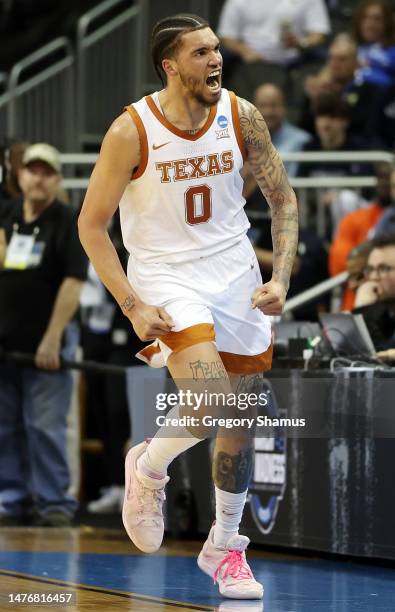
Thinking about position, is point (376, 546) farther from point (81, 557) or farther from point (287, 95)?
point (287, 95)

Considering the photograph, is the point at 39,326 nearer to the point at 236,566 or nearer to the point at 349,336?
the point at 349,336

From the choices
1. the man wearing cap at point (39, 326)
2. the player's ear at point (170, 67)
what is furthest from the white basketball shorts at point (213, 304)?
the man wearing cap at point (39, 326)

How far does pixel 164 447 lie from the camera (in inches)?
238

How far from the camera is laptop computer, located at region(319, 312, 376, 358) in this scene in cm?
759

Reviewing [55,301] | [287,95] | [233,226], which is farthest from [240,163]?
[287,95]

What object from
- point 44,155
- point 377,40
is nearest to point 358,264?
point 44,155

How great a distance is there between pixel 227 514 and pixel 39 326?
376 cm

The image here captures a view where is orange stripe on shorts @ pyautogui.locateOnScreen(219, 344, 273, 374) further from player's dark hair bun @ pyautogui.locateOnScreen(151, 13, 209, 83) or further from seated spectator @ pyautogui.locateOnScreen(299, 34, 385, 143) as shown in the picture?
seated spectator @ pyautogui.locateOnScreen(299, 34, 385, 143)

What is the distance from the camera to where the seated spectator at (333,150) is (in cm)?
1122

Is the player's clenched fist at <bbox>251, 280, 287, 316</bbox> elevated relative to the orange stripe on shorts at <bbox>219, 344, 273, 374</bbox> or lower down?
elevated

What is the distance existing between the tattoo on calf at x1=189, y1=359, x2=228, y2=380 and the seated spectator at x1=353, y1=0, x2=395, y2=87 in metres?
7.51

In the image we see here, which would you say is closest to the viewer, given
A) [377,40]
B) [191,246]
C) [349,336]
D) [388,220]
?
[191,246]

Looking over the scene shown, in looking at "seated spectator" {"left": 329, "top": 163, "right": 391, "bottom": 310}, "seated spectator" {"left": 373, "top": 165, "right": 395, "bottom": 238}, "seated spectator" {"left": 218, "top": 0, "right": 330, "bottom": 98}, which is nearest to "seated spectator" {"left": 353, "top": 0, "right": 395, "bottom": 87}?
"seated spectator" {"left": 218, "top": 0, "right": 330, "bottom": 98}

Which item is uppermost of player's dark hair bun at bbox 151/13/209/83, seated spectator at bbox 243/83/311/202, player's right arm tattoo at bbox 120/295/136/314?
seated spectator at bbox 243/83/311/202
